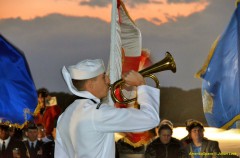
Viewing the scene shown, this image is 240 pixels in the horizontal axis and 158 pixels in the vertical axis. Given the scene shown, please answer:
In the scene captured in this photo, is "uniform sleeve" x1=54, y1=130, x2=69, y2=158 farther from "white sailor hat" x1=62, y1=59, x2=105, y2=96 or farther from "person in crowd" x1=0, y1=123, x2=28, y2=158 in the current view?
"person in crowd" x1=0, y1=123, x2=28, y2=158

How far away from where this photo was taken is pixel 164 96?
284 inches

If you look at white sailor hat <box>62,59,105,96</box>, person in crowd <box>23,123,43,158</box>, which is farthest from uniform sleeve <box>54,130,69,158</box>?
person in crowd <box>23,123,43,158</box>

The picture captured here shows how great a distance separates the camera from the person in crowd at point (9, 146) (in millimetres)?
5695

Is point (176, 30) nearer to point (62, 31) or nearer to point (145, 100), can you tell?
point (62, 31)

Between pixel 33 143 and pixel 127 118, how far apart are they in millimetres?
3883

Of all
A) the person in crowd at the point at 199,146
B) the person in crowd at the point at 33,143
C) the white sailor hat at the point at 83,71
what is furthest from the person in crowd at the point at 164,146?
the white sailor hat at the point at 83,71

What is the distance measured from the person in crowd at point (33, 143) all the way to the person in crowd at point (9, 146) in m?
0.07

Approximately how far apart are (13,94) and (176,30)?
2.68 m

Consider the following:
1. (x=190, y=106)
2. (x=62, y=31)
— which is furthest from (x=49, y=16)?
(x=190, y=106)

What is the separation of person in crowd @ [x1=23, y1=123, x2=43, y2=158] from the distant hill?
1325 millimetres

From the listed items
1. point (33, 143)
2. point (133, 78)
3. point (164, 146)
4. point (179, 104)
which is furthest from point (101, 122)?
point (179, 104)

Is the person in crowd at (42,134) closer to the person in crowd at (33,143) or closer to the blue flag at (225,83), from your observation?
the person in crowd at (33,143)

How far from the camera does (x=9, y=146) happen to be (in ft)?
18.8

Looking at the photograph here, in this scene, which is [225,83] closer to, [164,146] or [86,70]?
[164,146]
